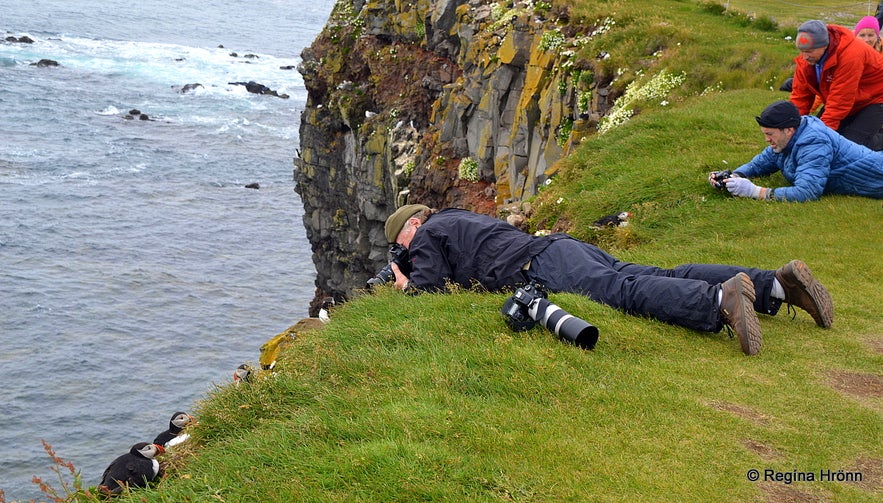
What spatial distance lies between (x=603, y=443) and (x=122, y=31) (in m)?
110

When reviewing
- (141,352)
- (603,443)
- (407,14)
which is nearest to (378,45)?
(407,14)

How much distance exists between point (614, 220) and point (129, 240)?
3630cm

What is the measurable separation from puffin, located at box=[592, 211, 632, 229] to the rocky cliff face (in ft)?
16.1

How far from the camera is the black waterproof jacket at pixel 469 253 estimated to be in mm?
9836

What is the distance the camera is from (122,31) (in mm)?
103438

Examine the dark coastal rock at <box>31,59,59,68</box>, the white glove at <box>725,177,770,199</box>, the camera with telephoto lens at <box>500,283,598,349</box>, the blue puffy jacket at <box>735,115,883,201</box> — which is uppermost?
the blue puffy jacket at <box>735,115,883,201</box>

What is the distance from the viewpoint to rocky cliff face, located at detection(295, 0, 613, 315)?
25344mm

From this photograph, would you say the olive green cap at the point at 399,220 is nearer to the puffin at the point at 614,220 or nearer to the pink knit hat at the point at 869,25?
the puffin at the point at 614,220

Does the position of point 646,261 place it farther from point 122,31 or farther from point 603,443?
point 122,31

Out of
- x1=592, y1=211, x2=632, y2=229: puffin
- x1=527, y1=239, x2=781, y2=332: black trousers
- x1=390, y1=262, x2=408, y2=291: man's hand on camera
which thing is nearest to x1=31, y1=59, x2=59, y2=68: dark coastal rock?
x1=592, y1=211, x2=632, y2=229: puffin

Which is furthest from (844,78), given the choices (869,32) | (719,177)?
(869,32)

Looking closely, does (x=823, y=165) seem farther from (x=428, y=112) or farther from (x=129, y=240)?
(x=129, y=240)

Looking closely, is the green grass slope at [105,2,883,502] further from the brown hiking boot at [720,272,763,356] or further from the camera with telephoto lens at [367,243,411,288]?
the camera with telephoto lens at [367,243,411,288]

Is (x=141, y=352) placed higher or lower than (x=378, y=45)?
lower
